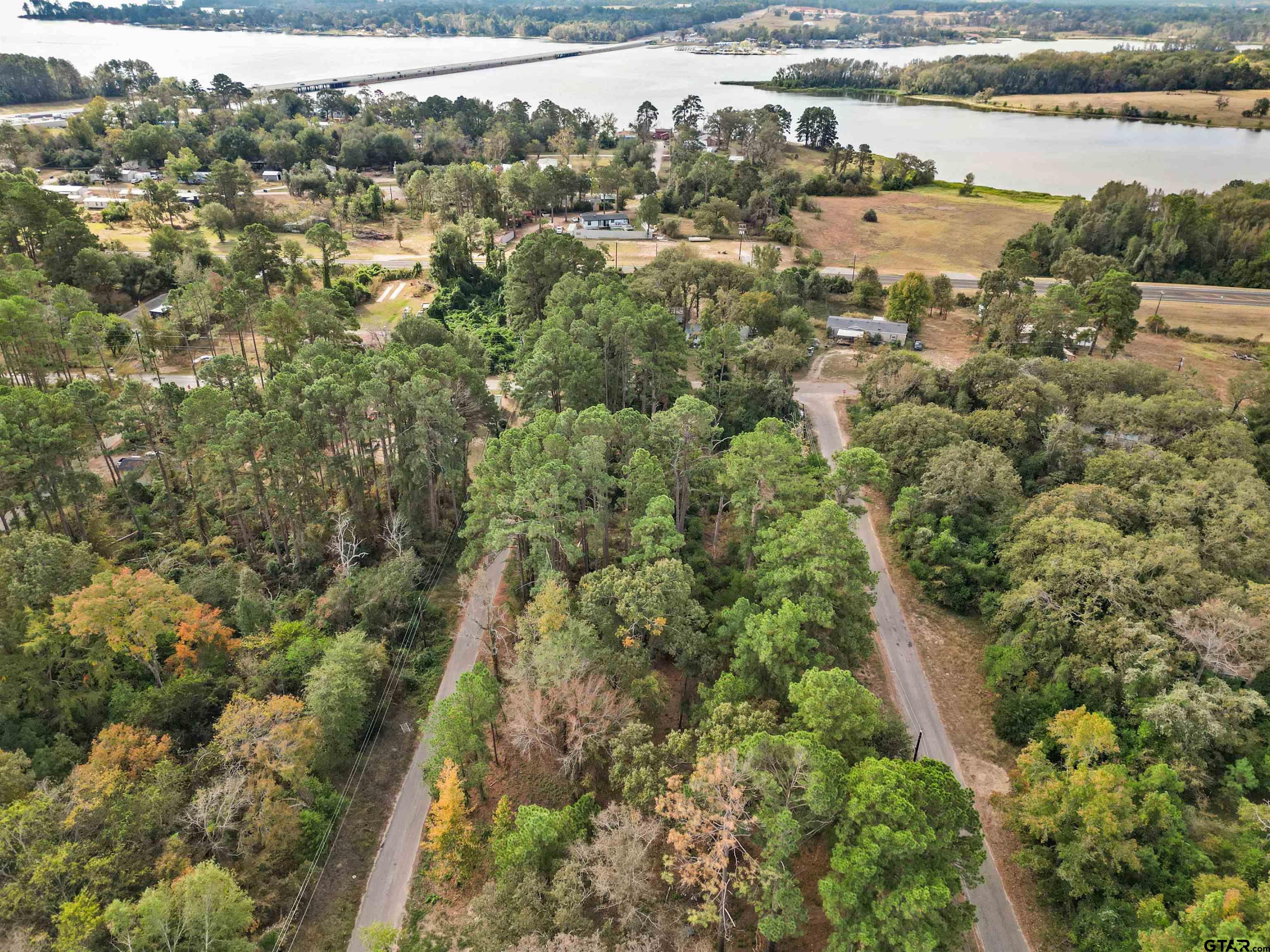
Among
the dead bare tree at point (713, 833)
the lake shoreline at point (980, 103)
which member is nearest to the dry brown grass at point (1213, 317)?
the dead bare tree at point (713, 833)

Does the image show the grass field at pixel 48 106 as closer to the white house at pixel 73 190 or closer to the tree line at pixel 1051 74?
the white house at pixel 73 190

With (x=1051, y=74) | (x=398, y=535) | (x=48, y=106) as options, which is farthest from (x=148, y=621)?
(x=1051, y=74)

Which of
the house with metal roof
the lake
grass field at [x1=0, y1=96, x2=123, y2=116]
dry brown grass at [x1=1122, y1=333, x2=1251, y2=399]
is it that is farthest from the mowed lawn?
grass field at [x1=0, y1=96, x2=123, y2=116]

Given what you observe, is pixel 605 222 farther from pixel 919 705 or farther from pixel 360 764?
pixel 360 764

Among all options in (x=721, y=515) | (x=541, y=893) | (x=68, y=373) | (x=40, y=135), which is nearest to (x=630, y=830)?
(x=541, y=893)

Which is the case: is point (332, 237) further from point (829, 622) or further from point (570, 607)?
point (829, 622)
